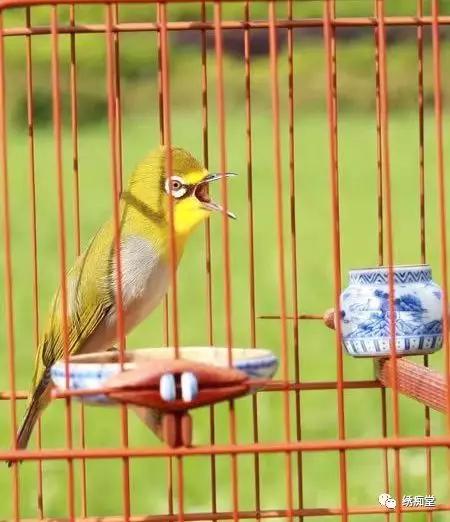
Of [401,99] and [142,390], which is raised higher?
[401,99]

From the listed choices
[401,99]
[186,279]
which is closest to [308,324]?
[186,279]

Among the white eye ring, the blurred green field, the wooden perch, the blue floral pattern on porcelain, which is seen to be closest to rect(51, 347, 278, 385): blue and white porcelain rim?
the blue floral pattern on porcelain

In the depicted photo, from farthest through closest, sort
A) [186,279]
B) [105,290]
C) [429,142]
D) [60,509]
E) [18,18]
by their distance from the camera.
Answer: [18,18]
[429,142]
[186,279]
[60,509]
[105,290]

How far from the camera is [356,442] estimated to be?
7.48ft

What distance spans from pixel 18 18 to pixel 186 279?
624cm

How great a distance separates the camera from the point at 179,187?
3.57 meters

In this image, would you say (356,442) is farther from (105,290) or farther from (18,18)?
(18,18)

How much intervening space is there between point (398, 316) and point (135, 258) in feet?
3.08

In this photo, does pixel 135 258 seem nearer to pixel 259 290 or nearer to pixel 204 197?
pixel 204 197

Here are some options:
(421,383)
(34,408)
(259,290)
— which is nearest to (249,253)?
(34,408)

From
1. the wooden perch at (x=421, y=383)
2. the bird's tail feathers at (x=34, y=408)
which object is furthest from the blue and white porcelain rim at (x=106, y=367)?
the bird's tail feathers at (x=34, y=408)

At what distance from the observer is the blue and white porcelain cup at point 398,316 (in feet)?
9.55

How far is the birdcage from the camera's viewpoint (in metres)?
2.32

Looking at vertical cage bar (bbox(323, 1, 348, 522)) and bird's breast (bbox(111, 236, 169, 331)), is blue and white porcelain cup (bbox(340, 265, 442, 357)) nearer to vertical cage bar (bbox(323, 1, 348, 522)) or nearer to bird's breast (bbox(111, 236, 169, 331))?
vertical cage bar (bbox(323, 1, 348, 522))
